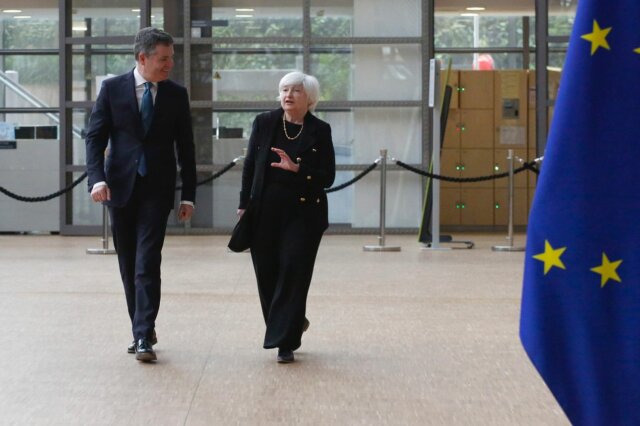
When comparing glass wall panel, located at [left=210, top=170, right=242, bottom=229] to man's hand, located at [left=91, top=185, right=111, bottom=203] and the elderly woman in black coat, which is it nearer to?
the elderly woman in black coat

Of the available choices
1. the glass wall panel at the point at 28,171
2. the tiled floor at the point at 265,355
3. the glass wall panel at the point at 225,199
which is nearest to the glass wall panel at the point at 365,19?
the glass wall panel at the point at 225,199

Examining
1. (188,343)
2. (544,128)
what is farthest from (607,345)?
(544,128)

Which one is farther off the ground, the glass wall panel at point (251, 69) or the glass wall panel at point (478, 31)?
the glass wall panel at point (478, 31)

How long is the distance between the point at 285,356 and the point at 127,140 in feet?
4.46

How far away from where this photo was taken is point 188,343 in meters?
6.96

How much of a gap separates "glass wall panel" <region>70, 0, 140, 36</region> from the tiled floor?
5.94m

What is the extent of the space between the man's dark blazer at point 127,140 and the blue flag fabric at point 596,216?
3695 mm

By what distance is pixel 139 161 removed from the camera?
6504mm

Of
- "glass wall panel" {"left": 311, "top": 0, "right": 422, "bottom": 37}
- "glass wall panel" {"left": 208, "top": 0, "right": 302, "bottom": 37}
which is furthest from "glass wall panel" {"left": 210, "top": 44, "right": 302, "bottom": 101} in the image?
"glass wall panel" {"left": 311, "top": 0, "right": 422, "bottom": 37}

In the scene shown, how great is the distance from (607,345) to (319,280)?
24.7 ft

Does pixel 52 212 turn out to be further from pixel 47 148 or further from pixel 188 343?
pixel 188 343

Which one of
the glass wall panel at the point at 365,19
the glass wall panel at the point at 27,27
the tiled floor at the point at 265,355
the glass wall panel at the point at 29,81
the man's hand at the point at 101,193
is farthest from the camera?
the glass wall panel at the point at 27,27

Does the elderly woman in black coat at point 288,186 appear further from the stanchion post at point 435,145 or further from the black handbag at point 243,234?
the stanchion post at point 435,145

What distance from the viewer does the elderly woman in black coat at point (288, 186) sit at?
652cm
